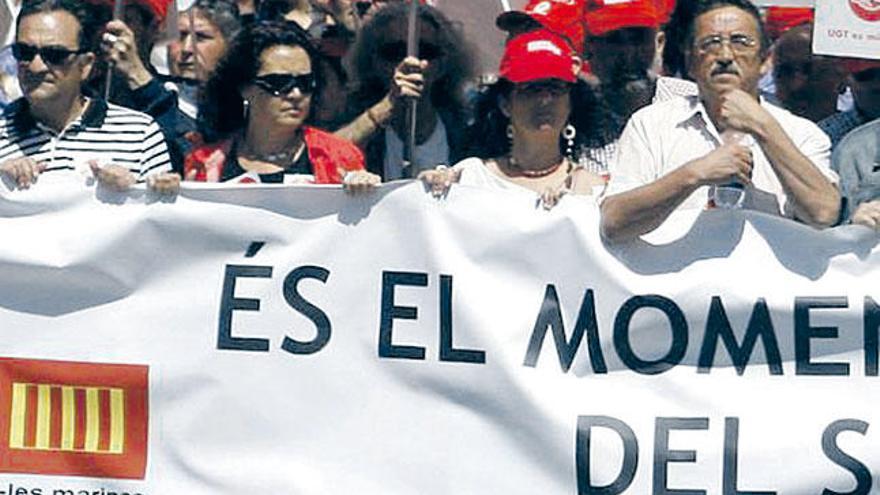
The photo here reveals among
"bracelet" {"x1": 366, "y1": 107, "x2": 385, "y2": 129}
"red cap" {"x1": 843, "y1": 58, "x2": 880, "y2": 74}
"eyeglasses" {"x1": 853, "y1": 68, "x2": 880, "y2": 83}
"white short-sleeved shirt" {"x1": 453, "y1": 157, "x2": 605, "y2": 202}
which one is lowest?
"white short-sleeved shirt" {"x1": 453, "y1": 157, "x2": 605, "y2": 202}

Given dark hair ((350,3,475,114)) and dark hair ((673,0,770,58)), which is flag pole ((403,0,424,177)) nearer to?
dark hair ((350,3,475,114))

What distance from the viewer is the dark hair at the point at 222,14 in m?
11.6

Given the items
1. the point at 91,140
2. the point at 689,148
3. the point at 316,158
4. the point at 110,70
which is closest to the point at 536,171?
the point at 689,148

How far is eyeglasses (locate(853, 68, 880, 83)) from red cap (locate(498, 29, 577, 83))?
118cm

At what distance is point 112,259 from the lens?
9.93 metres

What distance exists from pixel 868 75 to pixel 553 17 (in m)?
1.13

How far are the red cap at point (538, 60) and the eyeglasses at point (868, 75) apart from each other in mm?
1182

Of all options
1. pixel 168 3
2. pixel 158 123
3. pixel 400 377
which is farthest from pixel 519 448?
pixel 168 3

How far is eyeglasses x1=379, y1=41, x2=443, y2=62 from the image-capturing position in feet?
36.3

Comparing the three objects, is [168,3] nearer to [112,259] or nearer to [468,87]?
[468,87]

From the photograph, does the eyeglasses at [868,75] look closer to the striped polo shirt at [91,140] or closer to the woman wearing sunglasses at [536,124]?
the woman wearing sunglasses at [536,124]

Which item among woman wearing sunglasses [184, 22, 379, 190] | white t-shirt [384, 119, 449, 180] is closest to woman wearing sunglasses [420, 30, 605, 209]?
woman wearing sunglasses [184, 22, 379, 190]

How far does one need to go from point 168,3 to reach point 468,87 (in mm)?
1340

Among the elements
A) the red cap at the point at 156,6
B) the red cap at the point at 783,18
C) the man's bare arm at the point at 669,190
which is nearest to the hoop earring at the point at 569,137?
the man's bare arm at the point at 669,190
